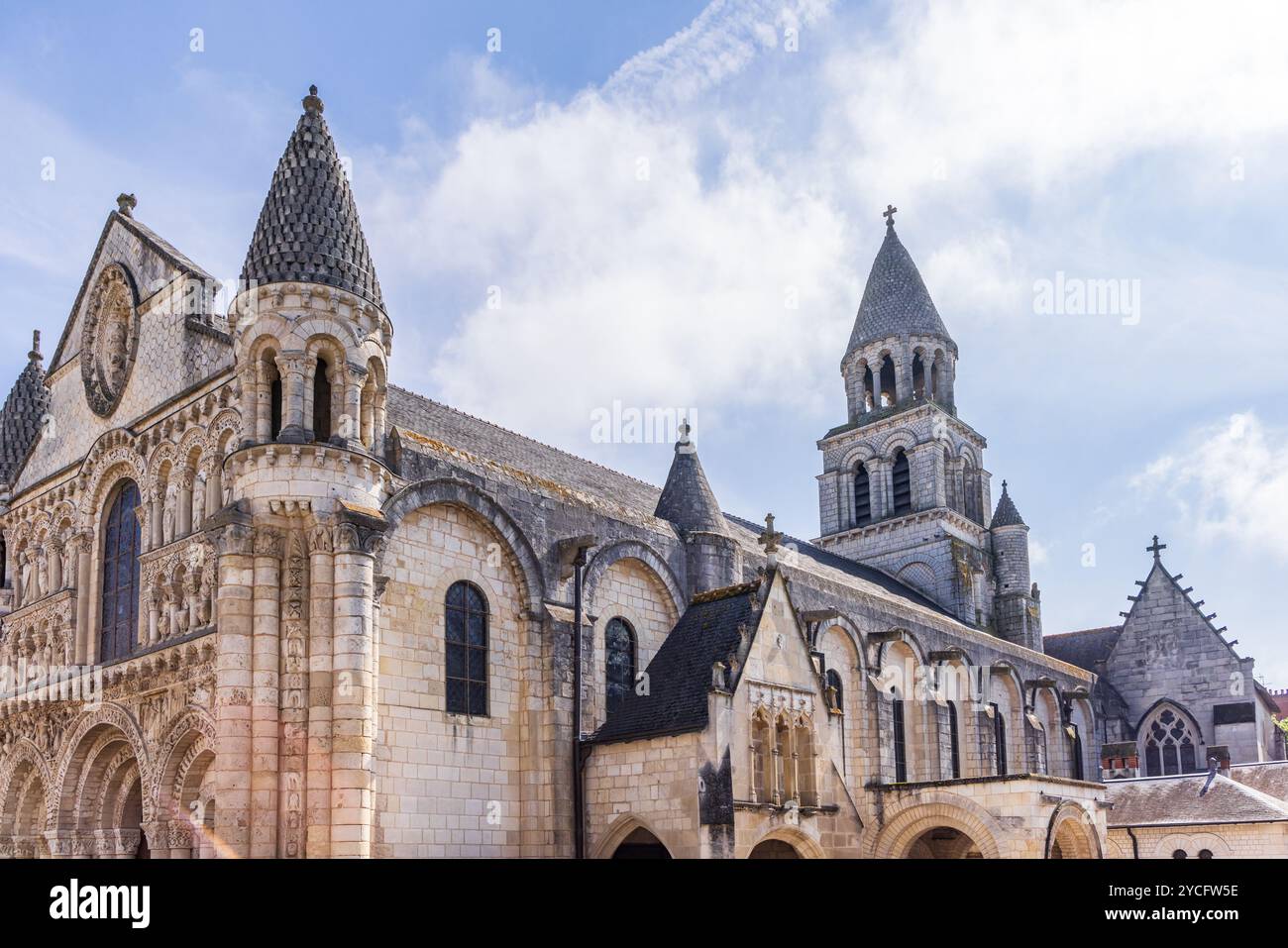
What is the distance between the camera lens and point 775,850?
23500 millimetres

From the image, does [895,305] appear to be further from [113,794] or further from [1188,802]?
[113,794]

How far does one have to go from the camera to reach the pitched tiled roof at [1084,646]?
51.6 m

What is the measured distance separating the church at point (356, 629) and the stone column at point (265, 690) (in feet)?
0.13

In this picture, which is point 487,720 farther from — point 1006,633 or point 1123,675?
point 1123,675

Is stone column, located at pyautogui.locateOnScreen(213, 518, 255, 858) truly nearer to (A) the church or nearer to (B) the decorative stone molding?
(A) the church

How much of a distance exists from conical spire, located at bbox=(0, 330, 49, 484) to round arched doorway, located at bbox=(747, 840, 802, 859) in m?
17.4

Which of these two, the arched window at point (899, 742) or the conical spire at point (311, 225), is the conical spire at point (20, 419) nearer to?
the conical spire at point (311, 225)

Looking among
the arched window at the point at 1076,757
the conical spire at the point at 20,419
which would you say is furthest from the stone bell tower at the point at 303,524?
the arched window at the point at 1076,757

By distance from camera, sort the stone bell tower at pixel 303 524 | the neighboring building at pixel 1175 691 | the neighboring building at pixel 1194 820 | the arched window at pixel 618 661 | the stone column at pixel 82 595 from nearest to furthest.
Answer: the stone bell tower at pixel 303 524 → the stone column at pixel 82 595 → the arched window at pixel 618 661 → the neighboring building at pixel 1194 820 → the neighboring building at pixel 1175 691

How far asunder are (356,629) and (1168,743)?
37.3m

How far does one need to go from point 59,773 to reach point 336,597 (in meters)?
8.29

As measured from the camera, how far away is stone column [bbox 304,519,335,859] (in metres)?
18.1
